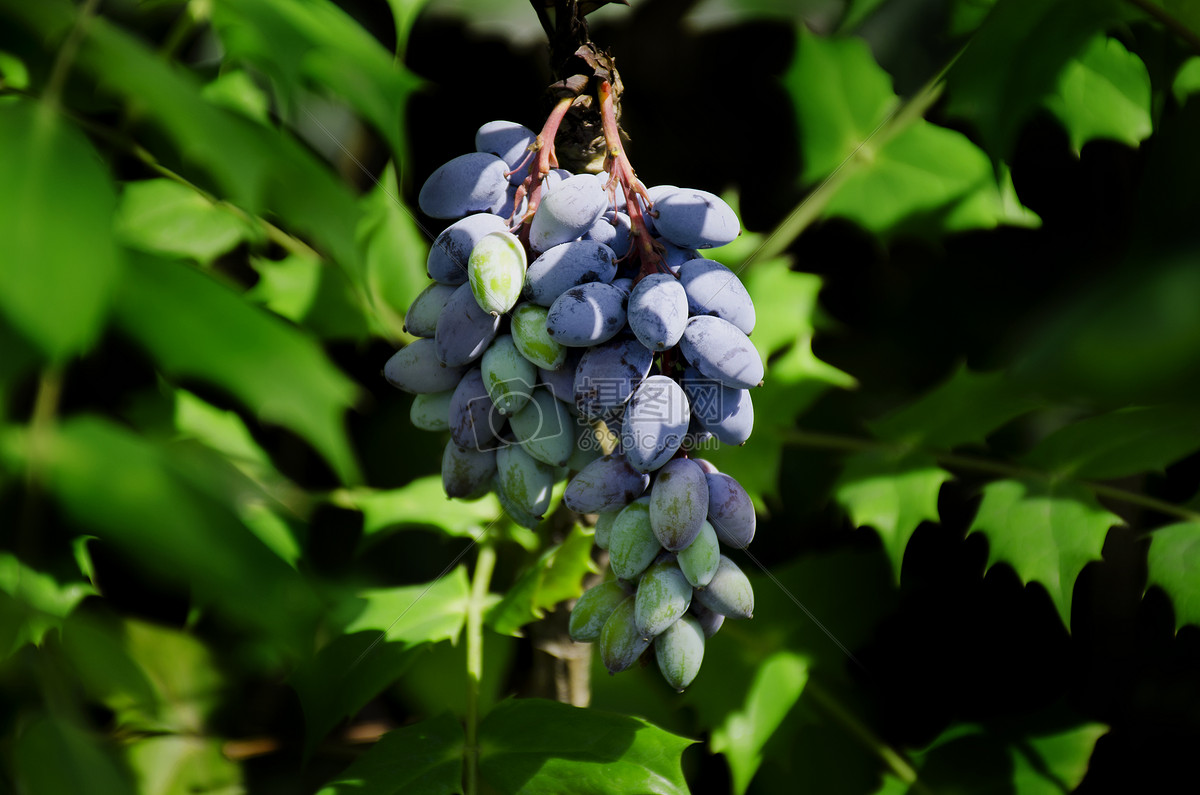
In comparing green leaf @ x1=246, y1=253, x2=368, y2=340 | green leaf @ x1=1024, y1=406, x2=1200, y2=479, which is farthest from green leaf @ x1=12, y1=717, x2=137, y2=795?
green leaf @ x1=1024, y1=406, x2=1200, y2=479

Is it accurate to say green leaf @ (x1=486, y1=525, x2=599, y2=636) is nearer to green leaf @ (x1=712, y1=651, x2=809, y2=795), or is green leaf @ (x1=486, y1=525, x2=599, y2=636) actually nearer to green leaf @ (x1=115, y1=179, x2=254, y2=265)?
green leaf @ (x1=712, y1=651, x2=809, y2=795)

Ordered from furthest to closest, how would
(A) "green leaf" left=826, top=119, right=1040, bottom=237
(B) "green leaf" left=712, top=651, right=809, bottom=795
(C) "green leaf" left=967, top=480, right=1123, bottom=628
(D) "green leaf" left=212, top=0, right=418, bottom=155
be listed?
(A) "green leaf" left=826, top=119, right=1040, bottom=237
(B) "green leaf" left=712, top=651, right=809, bottom=795
(C) "green leaf" left=967, top=480, right=1123, bottom=628
(D) "green leaf" left=212, top=0, right=418, bottom=155

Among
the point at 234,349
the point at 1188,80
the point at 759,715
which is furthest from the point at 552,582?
the point at 1188,80

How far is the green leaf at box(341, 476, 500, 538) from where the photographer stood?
847mm

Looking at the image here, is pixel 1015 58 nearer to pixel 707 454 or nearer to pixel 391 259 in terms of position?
pixel 707 454

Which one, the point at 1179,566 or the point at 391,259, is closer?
the point at 1179,566

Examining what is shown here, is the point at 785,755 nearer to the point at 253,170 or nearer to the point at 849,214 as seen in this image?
the point at 849,214

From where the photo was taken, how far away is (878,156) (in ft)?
3.22

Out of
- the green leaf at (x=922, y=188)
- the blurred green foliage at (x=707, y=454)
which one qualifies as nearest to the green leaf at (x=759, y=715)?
the blurred green foliage at (x=707, y=454)

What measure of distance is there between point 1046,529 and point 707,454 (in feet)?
1.02

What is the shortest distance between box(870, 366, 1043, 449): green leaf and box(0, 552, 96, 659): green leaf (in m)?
0.73

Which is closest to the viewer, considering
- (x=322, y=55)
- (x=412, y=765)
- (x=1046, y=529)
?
(x=322, y=55)

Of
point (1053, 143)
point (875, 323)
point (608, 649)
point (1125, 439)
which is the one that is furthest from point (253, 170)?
point (1053, 143)

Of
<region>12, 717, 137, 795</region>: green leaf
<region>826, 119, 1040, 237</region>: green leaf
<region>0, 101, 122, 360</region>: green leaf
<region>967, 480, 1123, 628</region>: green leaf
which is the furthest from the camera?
<region>826, 119, 1040, 237</region>: green leaf
